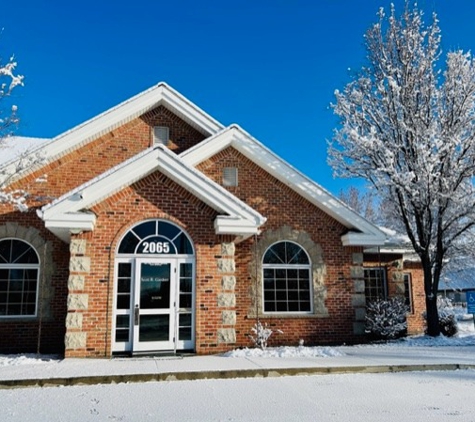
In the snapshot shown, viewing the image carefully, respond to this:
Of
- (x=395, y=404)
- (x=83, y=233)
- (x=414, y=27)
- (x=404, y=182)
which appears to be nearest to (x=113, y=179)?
(x=83, y=233)

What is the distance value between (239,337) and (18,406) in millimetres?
6332

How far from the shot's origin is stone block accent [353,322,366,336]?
39.5 feet

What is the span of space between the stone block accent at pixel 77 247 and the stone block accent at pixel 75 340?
173 cm

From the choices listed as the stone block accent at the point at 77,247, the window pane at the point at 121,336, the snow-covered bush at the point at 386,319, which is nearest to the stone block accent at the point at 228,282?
the window pane at the point at 121,336

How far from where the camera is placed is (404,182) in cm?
1240

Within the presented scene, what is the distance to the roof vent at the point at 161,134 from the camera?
13.6 metres

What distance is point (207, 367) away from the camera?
809 cm

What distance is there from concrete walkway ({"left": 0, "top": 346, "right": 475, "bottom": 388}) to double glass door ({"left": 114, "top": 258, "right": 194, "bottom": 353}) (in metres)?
0.63

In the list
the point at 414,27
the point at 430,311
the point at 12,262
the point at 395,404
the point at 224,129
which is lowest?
the point at 395,404

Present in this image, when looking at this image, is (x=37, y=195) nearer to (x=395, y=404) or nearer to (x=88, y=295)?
(x=88, y=295)

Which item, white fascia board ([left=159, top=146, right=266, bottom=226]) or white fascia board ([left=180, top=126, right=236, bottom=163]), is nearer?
white fascia board ([left=159, top=146, right=266, bottom=226])

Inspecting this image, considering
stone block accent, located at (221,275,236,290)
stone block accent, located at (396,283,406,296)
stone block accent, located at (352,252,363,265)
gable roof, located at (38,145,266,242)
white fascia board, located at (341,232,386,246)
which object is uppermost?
gable roof, located at (38,145,266,242)

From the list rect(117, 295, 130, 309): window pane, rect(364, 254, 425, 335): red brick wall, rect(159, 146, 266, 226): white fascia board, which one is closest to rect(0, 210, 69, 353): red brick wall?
rect(117, 295, 130, 309): window pane

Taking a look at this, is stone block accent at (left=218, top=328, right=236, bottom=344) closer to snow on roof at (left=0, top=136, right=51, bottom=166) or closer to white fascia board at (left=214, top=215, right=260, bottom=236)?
white fascia board at (left=214, top=215, right=260, bottom=236)
